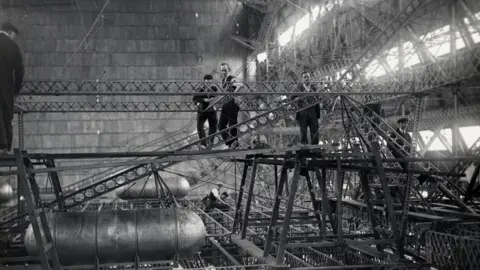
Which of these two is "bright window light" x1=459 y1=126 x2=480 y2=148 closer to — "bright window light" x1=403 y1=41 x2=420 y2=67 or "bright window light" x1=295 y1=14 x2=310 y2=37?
"bright window light" x1=403 y1=41 x2=420 y2=67

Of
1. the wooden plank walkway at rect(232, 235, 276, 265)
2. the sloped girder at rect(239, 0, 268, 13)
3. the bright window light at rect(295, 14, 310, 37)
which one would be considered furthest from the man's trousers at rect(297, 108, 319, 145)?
the sloped girder at rect(239, 0, 268, 13)

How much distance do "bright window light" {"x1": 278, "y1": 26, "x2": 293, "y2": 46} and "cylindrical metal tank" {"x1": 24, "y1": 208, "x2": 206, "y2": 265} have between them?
773 inches

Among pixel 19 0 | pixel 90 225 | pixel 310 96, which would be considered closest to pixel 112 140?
pixel 19 0

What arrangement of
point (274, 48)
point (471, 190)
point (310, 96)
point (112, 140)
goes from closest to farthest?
point (471, 190), point (310, 96), point (274, 48), point (112, 140)

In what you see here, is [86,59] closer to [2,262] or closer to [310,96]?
[310,96]

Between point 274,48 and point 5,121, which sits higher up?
point 274,48

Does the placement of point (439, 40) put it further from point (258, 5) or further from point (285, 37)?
point (258, 5)

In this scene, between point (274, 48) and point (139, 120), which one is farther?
point (139, 120)

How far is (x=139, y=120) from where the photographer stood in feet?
102

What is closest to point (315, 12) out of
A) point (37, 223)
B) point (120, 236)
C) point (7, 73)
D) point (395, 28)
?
point (395, 28)

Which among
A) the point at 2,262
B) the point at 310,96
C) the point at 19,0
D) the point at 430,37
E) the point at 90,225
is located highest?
the point at 19,0

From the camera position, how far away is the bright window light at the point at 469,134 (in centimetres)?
1517

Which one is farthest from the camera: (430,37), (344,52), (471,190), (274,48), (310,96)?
(274,48)

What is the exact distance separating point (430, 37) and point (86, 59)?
72.4ft
